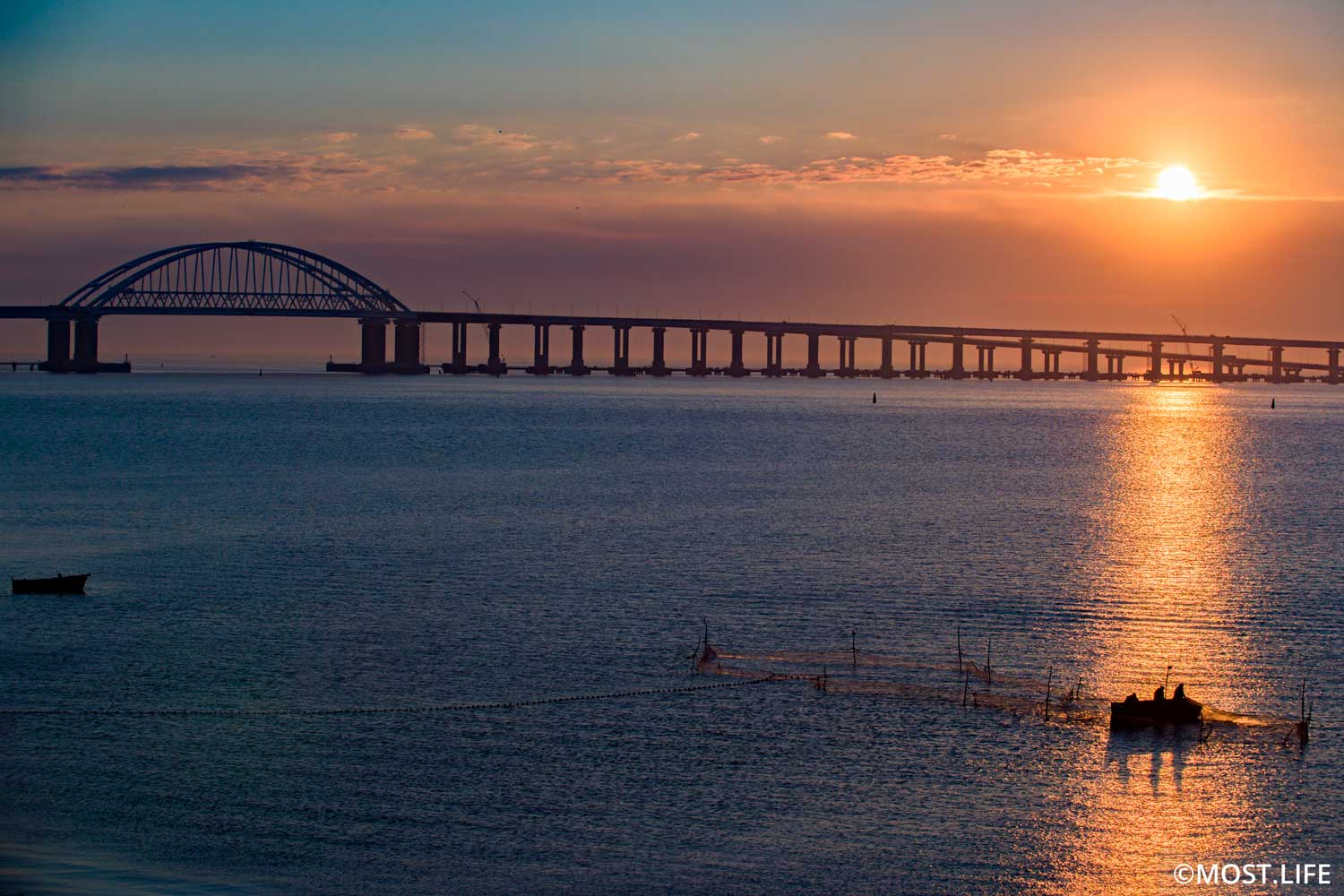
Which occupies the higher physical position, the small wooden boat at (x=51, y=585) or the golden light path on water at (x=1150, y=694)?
the small wooden boat at (x=51, y=585)

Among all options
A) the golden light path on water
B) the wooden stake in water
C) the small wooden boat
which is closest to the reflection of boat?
the golden light path on water

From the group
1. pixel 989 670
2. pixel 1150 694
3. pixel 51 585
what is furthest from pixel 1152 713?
pixel 51 585

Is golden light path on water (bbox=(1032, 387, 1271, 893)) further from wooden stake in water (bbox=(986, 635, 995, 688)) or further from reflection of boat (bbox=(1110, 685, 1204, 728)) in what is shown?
wooden stake in water (bbox=(986, 635, 995, 688))

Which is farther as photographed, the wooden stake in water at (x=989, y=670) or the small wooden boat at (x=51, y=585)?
the small wooden boat at (x=51, y=585)

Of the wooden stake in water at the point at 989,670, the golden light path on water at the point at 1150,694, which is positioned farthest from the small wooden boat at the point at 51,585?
the golden light path on water at the point at 1150,694

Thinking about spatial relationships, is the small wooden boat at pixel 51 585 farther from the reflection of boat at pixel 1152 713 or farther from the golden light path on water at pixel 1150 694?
the reflection of boat at pixel 1152 713

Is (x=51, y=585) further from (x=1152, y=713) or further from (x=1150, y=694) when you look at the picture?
(x=1152, y=713)
